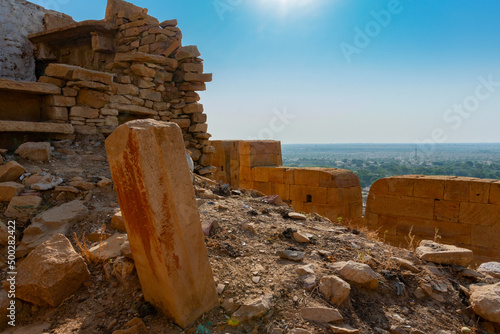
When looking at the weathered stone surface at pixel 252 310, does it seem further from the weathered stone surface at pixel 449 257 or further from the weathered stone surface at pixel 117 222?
the weathered stone surface at pixel 449 257

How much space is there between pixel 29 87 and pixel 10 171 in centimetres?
198

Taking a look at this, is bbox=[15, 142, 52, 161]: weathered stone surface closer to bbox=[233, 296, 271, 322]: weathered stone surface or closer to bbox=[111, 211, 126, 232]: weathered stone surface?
bbox=[111, 211, 126, 232]: weathered stone surface

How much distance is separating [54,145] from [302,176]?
547 centimetres

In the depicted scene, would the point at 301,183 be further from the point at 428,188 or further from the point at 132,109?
the point at 132,109

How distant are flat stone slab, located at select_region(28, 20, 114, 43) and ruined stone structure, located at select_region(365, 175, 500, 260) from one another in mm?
7209

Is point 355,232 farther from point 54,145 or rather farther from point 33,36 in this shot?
point 33,36

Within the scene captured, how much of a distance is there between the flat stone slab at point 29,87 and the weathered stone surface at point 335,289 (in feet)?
17.8

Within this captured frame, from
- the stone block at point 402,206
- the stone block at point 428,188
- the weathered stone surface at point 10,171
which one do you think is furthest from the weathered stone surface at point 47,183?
the stone block at point 428,188

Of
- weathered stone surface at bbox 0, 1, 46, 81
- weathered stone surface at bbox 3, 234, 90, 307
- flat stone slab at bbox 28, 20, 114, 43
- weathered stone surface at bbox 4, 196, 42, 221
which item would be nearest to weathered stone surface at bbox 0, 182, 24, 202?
weathered stone surface at bbox 4, 196, 42, 221

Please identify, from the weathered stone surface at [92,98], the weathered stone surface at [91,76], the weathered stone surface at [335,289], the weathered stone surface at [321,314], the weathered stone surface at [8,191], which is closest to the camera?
the weathered stone surface at [321,314]

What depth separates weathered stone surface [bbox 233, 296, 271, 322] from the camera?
2.16 metres

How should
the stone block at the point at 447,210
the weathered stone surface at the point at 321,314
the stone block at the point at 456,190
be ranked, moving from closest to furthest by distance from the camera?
the weathered stone surface at the point at 321,314 < the stone block at the point at 456,190 < the stone block at the point at 447,210

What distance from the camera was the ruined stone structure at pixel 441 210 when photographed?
5750 millimetres

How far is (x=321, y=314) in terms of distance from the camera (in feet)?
7.44
